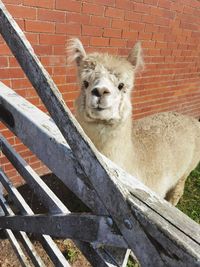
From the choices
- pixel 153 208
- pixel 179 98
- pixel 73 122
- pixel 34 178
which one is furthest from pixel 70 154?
pixel 179 98

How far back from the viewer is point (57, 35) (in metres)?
3.67

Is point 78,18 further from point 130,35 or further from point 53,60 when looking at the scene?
point 130,35

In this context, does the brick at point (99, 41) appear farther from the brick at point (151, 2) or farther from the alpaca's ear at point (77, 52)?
the alpaca's ear at point (77, 52)

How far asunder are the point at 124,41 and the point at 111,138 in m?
2.51

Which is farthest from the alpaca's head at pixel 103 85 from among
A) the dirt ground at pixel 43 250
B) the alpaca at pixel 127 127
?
the dirt ground at pixel 43 250

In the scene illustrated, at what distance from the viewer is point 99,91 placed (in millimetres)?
2342

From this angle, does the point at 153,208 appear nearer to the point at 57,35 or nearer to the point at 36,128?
the point at 36,128

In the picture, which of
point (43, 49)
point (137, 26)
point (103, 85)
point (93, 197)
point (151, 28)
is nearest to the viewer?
point (93, 197)

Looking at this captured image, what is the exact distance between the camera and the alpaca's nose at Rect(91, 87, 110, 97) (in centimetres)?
234

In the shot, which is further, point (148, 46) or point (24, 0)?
point (148, 46)

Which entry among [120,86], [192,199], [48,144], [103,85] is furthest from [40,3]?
[192,199]

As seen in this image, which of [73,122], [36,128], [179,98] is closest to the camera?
[73,122]

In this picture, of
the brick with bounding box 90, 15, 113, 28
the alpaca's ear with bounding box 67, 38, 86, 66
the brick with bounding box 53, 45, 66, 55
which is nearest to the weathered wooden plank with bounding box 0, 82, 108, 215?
the alpaca's ear with bounding box 67, 38, 86, 66

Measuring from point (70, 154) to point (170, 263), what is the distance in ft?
1.67
